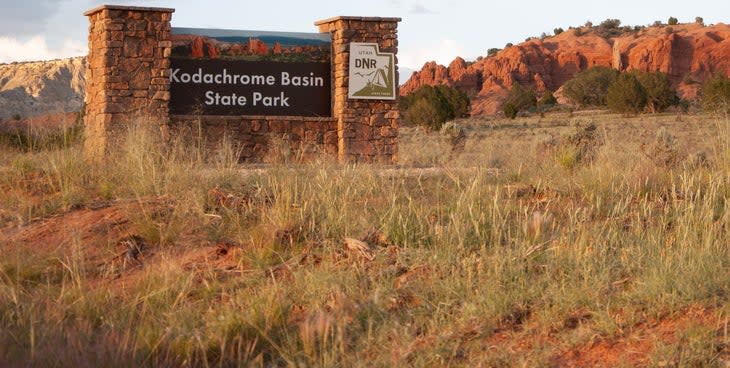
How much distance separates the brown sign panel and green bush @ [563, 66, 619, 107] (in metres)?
50.6

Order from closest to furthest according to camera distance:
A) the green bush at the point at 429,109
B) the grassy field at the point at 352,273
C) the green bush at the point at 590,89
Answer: the grassy field at the point at 352,273
the green bush at the point at 429,109
the green bush at the point at 590,89

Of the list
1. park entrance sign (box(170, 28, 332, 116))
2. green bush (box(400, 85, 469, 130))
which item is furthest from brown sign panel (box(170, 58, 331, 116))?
green bush (box(400, 85, 469, 130))

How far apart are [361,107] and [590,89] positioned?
52039 mm

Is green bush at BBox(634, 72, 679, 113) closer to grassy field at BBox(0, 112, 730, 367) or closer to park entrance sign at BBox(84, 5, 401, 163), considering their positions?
park entrance sign at BBox(84, 5, 401, 163)

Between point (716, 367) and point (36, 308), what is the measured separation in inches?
151

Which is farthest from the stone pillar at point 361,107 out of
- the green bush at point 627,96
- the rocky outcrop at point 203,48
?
the green bush at point 627,96

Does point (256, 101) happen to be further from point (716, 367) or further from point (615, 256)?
point (716, 367)

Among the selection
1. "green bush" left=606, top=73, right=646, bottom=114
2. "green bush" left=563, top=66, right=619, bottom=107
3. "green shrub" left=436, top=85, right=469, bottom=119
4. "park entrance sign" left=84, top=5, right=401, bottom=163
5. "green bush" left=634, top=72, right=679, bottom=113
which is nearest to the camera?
"park entrance sign" left=84, top=5, right=401, bottom=163

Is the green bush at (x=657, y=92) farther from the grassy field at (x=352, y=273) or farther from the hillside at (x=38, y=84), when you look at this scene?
the grassy field at (x=352, y=273)

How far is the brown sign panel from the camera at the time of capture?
1630cm

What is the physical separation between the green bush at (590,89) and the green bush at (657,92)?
9378 mm

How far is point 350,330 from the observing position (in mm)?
6121

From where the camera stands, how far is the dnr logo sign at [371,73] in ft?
55.0

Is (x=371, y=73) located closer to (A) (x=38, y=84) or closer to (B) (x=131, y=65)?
(B) (x=131, y=65)
